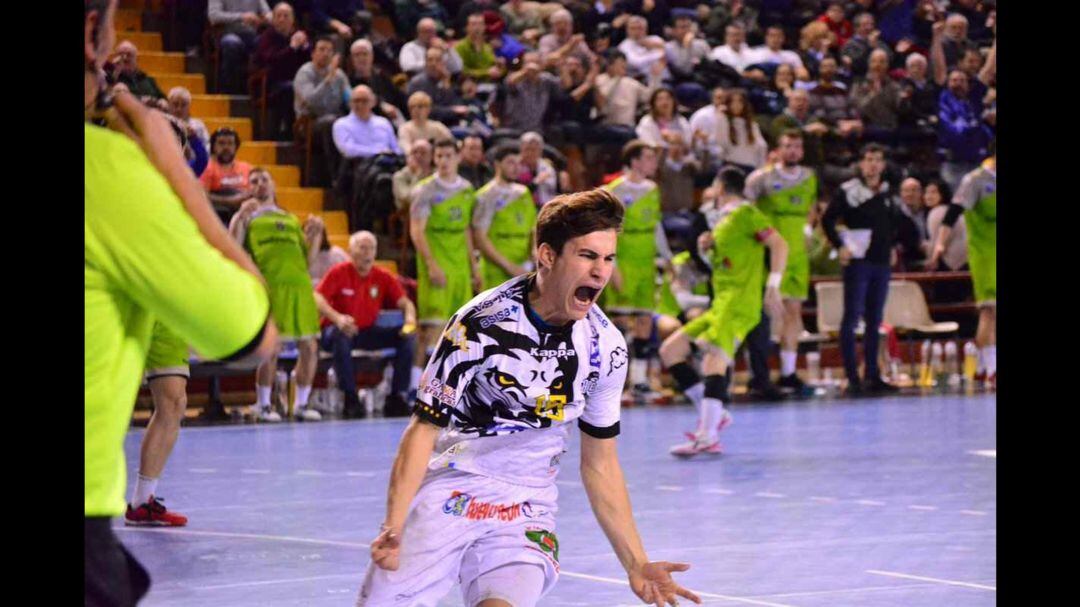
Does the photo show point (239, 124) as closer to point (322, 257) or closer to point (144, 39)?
point (144, 39)

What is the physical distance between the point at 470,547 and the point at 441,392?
39cm

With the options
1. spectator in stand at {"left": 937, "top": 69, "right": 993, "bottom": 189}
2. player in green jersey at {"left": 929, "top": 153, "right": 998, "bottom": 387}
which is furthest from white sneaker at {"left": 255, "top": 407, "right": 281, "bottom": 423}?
spectator in stand at {"left": 937, "top": 69, "right": 993, "bottom": 189}

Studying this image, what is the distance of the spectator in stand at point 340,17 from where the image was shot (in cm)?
1756

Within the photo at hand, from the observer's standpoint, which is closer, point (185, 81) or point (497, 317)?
point (497, 317)

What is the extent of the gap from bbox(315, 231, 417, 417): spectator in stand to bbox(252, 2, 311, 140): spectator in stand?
2.98 m

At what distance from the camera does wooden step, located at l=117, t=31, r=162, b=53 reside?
18141mm

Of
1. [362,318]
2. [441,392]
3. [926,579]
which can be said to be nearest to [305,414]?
[362,318]

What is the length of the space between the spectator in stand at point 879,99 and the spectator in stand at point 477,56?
4.69 meters

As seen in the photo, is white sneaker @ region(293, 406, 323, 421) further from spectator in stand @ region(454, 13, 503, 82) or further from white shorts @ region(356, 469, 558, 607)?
white shorts @ region(356, 469, 558, 607)

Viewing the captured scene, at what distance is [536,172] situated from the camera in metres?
16.1
